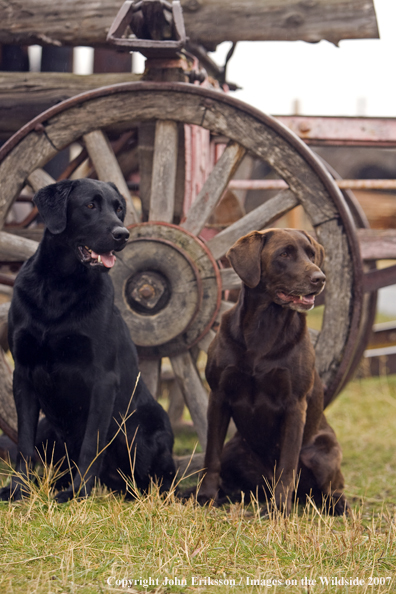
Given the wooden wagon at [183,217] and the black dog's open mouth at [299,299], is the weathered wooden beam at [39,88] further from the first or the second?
the black dog's open mouth at [299,299]

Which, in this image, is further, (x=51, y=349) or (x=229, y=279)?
(x=229, y=279)

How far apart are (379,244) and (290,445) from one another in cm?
159

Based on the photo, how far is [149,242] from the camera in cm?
331

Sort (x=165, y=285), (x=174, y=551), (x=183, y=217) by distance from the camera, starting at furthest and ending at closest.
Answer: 1. (x=183, y=217)
2. (x=165, y=285)
3. (x=174, y=551)

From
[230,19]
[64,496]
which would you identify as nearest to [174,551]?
[64,496]

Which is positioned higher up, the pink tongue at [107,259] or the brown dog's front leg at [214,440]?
the pink tongue at [107,259]

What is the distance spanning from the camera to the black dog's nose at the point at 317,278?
2.65 m

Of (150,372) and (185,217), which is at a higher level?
(185,217)

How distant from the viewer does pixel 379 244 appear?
12.6 ft

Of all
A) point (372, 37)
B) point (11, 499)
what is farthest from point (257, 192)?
point (11, 499)

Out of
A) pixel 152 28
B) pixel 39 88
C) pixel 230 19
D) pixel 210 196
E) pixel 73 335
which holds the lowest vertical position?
pixel 73 335

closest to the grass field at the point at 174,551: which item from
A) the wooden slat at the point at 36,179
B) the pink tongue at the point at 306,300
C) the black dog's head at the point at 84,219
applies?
the pink tongue at the point at 306,300

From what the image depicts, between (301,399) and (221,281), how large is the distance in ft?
2.83

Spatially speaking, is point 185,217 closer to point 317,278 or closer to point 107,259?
point 107,259
